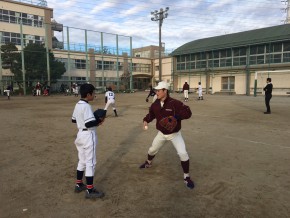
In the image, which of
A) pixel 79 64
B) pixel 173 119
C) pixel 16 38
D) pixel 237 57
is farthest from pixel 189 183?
pixel 79 64

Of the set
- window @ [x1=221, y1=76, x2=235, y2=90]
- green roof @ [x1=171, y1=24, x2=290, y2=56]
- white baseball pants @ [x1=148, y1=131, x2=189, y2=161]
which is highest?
green roof @ [x1=171, y1=24, x2=290, y2=56]

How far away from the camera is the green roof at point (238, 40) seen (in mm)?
31859

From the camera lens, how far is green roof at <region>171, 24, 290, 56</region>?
31.9m

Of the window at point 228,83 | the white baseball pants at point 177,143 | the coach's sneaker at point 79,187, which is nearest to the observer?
the coach's sneaker at point 79,187

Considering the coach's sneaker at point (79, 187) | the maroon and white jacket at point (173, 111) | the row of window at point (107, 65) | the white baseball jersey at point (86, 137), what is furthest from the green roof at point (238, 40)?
the coach's sneaker at point (79, 187)

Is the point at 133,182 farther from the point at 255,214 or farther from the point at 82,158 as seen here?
the point at 255,214

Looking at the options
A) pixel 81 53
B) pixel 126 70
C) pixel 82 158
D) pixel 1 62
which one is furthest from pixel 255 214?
pixel 126 70

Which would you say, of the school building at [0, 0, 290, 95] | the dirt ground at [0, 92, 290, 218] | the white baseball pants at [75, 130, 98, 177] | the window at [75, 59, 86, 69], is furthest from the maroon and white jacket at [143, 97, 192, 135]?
the window at [75, 59, 86, 69]

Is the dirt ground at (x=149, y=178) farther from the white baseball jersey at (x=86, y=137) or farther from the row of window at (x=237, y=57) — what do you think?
the row of window at (x=237, y=57)

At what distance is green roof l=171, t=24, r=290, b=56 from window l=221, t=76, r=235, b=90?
462cm

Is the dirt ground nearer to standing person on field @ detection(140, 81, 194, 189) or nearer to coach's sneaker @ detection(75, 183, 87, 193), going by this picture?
coach's sneaker @ detection(75, 183, 87, 193)

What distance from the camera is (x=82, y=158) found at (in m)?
3.97

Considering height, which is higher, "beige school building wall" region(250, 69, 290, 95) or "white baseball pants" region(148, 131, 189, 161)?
"beige school building wall" region(250, 69, 290, 95)

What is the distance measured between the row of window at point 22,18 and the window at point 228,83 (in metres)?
31.3
